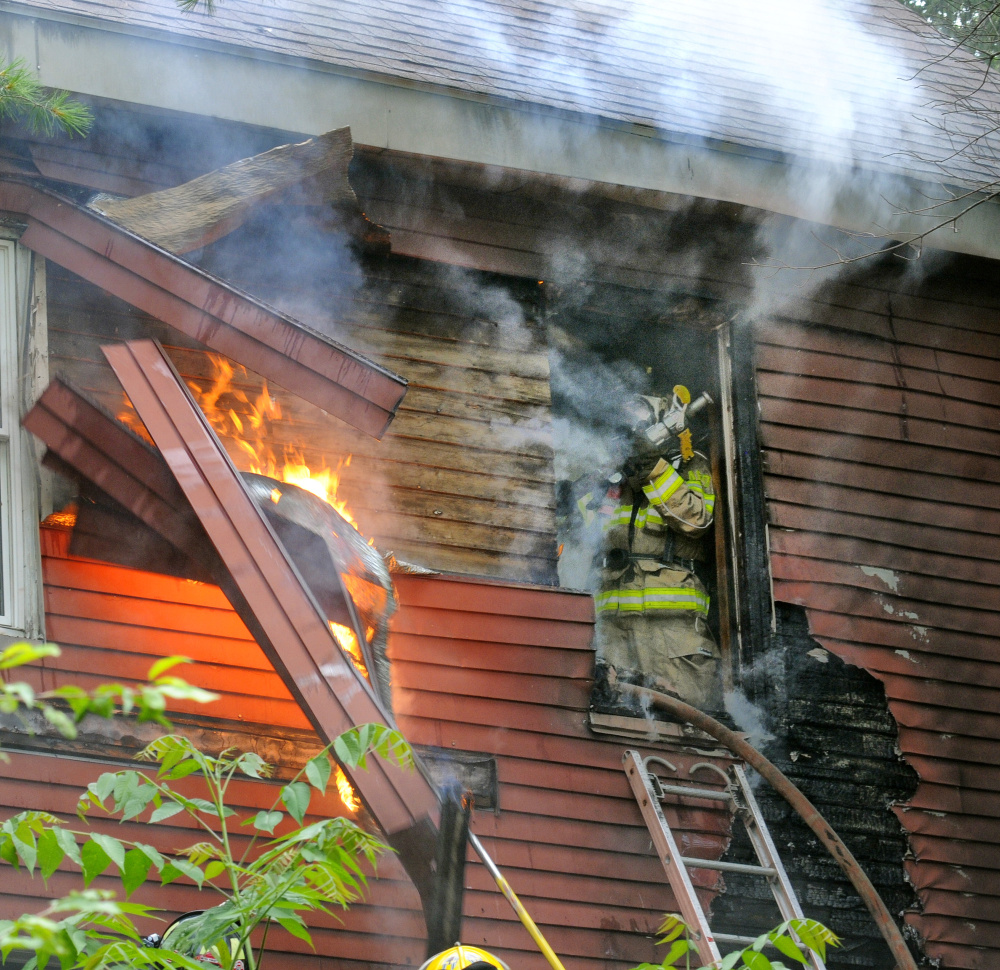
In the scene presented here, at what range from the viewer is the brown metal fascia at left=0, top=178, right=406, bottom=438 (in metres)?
4.18

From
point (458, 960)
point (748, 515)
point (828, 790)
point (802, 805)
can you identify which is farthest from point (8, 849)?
point (748, 515)

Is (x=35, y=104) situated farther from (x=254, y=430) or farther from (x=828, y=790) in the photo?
(x=828, y=790)

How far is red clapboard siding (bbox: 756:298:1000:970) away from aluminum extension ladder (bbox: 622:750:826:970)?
0.92 metres

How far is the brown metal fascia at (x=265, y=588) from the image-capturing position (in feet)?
12.0

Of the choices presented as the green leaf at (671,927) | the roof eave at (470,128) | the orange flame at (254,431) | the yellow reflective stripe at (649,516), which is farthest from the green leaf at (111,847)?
the yellow reflective stripe at (649,516)

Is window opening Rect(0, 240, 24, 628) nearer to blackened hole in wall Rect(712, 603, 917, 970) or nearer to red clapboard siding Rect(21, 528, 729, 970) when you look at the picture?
red clapboard siding Rect(21, 528, 729, 970)

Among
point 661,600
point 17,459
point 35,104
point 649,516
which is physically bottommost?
point 17,459

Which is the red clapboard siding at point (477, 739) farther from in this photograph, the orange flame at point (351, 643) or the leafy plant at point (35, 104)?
the leafy plant at point (35, 104)

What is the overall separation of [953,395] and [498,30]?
11.0 ft

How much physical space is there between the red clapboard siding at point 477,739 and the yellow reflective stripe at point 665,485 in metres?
0.90

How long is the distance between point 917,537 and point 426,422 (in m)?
2.68

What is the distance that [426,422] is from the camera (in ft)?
17.6

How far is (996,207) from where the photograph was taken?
6109mm

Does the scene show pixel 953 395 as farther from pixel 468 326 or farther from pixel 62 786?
pixel 62 786
